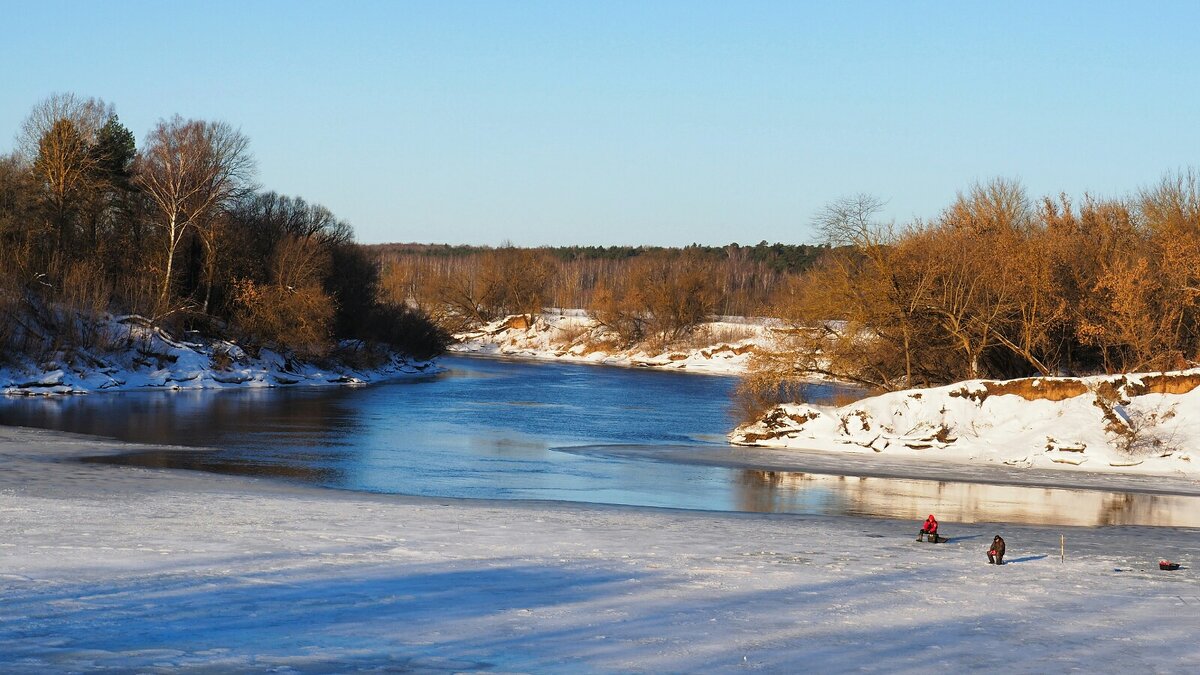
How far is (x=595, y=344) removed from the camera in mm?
104312

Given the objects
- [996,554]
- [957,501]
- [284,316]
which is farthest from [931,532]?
[284,316]

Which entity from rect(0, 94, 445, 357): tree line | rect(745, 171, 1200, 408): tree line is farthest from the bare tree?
rect(745, 171, 1200, 408): tree line

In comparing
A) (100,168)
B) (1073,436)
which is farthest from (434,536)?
(100,168)

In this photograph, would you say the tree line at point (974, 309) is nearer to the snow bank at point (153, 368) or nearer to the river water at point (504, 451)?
the river water at point (504, 451)

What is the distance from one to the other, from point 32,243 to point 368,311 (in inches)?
899

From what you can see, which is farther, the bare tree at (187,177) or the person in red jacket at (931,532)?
the bare tree at (187,177)

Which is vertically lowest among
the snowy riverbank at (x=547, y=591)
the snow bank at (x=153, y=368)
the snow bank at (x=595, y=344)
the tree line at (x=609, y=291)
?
the snowy riverbank at (x=547, y=591)

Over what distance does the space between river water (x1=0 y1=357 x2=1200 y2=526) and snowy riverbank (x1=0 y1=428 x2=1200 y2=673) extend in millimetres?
3468

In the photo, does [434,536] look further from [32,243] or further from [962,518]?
[32,243]

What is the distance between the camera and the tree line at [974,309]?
3794 centimetres

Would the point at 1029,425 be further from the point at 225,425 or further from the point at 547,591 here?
the point at 225,425

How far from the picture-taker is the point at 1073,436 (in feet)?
106

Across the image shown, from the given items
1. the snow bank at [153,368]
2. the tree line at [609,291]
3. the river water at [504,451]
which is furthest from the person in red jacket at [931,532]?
the tree line at [609,291]

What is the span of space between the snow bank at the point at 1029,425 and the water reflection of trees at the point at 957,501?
4985mm
